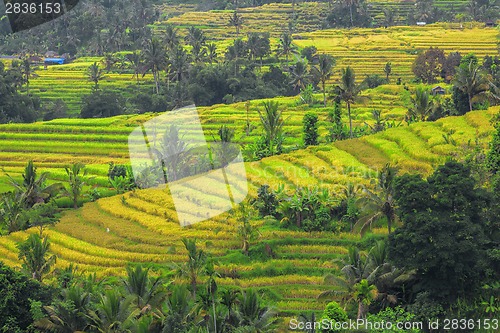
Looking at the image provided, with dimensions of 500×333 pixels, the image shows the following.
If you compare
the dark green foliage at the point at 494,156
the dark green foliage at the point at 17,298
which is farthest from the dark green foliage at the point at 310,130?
the dark green foliage at the point at 17,298

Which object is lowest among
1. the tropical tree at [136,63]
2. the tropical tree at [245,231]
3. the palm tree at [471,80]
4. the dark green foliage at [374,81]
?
the dark green foliage at [374,81]

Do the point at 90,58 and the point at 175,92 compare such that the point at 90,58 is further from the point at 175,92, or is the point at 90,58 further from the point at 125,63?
the point at 175,92

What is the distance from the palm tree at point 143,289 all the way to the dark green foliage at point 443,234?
662cm

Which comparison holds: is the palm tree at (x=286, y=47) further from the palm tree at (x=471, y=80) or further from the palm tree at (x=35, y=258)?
the palm tree at (x=35, y=258)

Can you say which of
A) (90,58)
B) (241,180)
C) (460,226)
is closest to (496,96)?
(241,180)

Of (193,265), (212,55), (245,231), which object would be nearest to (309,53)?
(212,55)

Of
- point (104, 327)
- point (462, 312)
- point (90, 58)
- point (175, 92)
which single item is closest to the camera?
point (104, 327)

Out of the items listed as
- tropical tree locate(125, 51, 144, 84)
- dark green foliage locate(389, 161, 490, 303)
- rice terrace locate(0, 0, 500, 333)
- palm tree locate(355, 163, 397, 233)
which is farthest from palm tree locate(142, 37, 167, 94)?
dark green foliage locate(389, 161, 490, 303)

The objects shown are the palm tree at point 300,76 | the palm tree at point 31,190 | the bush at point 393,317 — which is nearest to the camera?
the bush at point 393,317

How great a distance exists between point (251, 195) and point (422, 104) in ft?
45.8

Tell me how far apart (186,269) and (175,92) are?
39.3 meters

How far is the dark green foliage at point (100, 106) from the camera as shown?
→ 5822cm

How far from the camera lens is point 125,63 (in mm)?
73812

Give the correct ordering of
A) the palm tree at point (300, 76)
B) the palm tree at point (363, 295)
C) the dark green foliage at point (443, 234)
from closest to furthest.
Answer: the dark green foliage at point (443, 234), the palm tree at point (363, 295), the palm tree at point (300, 76)
